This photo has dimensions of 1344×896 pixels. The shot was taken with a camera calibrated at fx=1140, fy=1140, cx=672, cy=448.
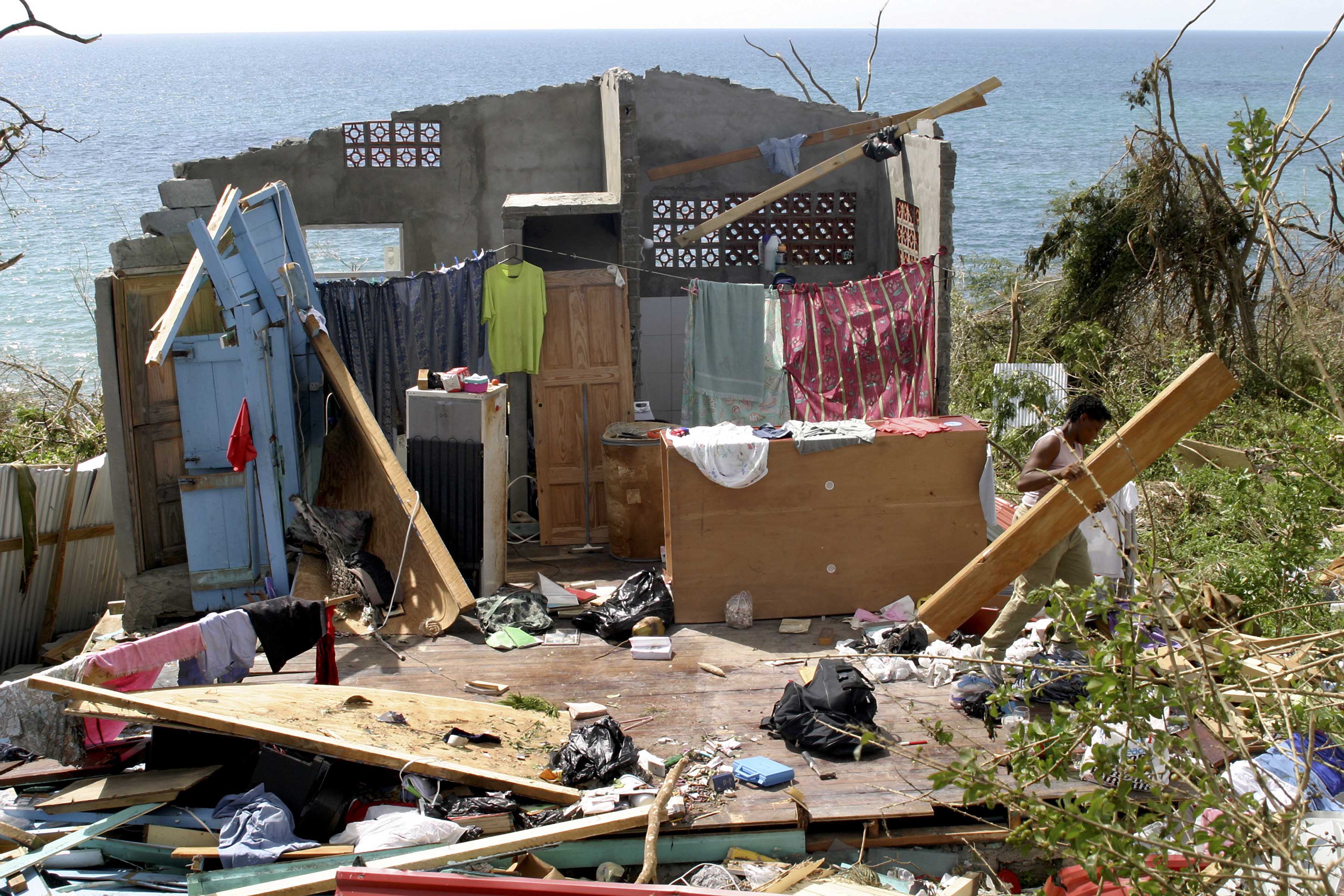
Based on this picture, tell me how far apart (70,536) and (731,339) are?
6372 mm

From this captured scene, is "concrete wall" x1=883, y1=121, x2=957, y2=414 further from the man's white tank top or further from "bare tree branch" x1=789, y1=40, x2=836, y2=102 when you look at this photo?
the man's white tank top

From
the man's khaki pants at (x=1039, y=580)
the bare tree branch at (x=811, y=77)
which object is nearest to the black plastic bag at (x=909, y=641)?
the man's khaki pants at (x=1039, y=580)

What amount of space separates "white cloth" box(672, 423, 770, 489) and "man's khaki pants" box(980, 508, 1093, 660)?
205 cm

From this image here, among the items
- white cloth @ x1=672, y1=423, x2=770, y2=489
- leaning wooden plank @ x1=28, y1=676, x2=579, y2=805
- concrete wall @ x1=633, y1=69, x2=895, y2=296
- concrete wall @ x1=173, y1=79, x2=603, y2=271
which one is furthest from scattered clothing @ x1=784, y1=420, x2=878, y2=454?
concrete wall @ x1=173, y1=79, x2=603, y2=271

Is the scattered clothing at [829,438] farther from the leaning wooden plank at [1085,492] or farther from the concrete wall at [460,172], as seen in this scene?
the concrete wall at [460,172]

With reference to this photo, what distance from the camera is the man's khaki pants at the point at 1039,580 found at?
758cm

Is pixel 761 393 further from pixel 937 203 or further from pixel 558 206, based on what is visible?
pixel 558 206

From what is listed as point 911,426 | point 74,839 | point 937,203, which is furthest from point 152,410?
point 937,203

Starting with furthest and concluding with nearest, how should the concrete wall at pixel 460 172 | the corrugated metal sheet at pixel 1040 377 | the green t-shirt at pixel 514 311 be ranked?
the concrete wall at pixel 460 172 → the corrugated metal sheet at pixel 1040 377 → the green t-shirt at pixel 514 311

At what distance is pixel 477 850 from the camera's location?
5793 millimetres

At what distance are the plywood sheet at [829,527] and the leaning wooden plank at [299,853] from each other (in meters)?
3.68

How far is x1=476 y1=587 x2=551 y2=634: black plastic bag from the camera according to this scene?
8898mm

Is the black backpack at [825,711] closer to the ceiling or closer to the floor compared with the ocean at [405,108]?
closer to the floor

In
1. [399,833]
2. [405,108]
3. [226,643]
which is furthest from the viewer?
[405,108]
